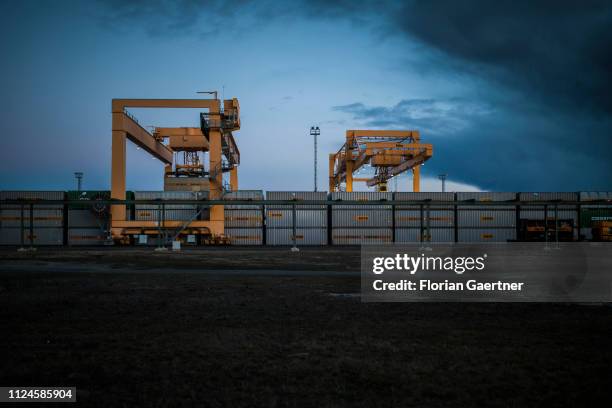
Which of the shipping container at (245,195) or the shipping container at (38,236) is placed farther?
the shipping container at (38,236)

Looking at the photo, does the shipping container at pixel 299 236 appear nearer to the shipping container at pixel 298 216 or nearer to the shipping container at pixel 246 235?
the shipping container at pixel 298 216

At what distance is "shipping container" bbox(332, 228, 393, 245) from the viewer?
140ft

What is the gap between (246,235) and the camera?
139ft

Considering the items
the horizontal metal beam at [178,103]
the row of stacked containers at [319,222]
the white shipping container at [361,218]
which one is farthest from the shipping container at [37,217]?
the white shipping container at [361,218]

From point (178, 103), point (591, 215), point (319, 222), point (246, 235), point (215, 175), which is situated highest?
point (178, 103)

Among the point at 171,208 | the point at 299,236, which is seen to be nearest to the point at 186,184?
the point at 171,208

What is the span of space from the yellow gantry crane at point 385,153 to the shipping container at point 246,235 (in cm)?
1360

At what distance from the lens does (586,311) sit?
27.0 feet

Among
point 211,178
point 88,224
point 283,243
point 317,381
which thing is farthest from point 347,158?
point 317,381

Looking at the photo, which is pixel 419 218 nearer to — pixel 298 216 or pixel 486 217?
pixel 486 217

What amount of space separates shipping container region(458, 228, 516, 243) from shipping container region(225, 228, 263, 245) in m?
20.8

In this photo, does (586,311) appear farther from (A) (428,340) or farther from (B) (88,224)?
(B) (88,224)

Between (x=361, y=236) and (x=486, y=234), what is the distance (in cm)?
1316

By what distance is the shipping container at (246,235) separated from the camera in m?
42.3
